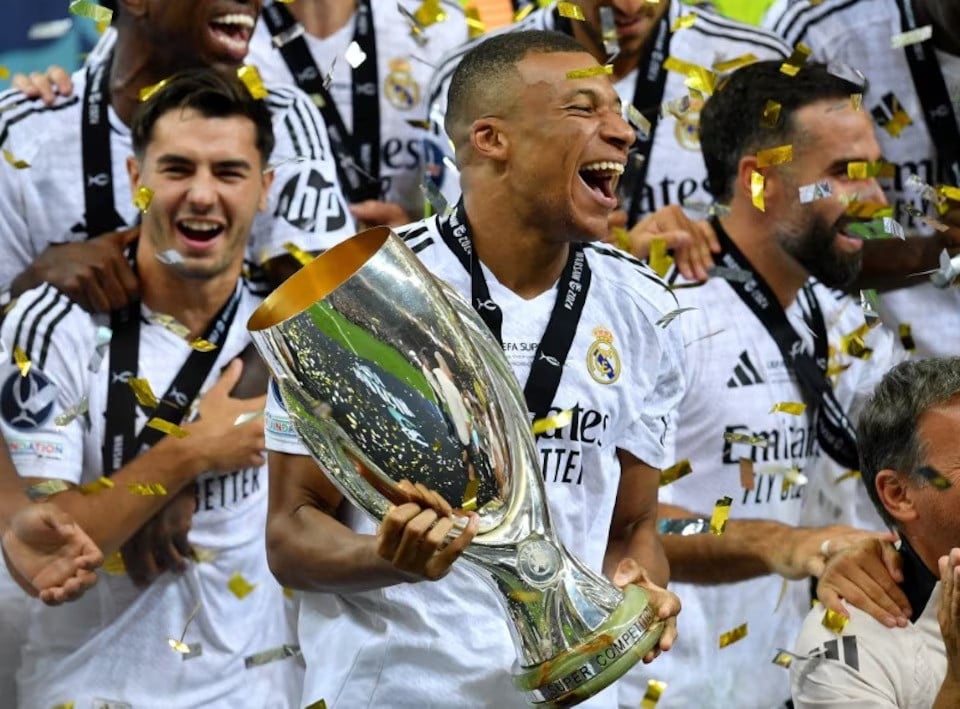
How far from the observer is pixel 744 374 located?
4.02 metres

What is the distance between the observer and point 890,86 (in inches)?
172

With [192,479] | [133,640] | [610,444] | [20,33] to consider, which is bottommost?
[133,640]

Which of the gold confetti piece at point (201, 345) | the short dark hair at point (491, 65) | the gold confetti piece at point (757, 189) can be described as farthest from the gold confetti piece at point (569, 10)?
the gold confetti piece at point (201, 345)

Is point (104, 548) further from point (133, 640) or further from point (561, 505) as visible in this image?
point (561, 505)

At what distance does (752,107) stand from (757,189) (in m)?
0.24

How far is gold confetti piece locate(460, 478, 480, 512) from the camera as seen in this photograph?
2426mm

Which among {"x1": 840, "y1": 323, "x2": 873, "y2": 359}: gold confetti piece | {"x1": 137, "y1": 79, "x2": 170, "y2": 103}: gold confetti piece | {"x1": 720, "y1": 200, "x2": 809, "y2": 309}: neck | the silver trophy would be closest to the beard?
{"x1": 720, "y1": 200, "x2": 809, "y2": 309}: neck

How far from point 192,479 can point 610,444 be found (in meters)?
0.87

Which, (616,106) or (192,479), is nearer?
(616,106)

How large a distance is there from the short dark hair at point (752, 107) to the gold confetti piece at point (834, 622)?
131 centimetres

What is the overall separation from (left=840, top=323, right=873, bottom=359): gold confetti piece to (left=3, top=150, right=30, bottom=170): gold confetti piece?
70.0 inches

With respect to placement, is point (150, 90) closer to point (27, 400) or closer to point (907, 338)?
point (27, 400)

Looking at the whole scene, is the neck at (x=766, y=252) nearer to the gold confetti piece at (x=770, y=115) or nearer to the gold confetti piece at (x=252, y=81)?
the gold confetti piece at (x=770, y=115)

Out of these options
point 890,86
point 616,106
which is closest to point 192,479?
point 616,106
